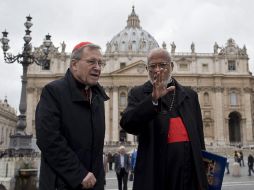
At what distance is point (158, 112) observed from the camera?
2.66 meters

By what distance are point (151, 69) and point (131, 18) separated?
7785 cm

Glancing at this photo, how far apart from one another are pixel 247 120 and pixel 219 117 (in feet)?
13.1

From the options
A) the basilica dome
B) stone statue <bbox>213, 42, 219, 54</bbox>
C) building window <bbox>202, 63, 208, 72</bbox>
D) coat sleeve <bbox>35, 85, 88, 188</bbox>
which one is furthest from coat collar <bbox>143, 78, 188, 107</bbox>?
the basilica dome

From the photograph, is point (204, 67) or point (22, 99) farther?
point (204, 67)

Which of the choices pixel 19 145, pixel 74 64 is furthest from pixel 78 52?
pixel 19 145

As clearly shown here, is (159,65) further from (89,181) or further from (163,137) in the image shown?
(89,181)

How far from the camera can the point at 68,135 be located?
8.79 feet

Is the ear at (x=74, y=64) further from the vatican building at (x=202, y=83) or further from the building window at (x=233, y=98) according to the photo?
the building window at (x=233, y=98)

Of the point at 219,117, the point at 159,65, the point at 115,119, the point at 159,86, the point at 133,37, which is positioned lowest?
the point at 159,86

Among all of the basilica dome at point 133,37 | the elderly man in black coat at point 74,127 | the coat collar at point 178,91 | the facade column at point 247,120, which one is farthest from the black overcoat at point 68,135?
the basilica dome at point 133,37

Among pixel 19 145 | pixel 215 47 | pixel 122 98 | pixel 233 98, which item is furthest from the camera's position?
pixel 215 47

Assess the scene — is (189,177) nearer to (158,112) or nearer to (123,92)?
(158,112)

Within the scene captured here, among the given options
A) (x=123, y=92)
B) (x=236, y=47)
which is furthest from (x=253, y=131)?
(x=123, y=92)

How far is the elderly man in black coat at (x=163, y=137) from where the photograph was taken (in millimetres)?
2629
